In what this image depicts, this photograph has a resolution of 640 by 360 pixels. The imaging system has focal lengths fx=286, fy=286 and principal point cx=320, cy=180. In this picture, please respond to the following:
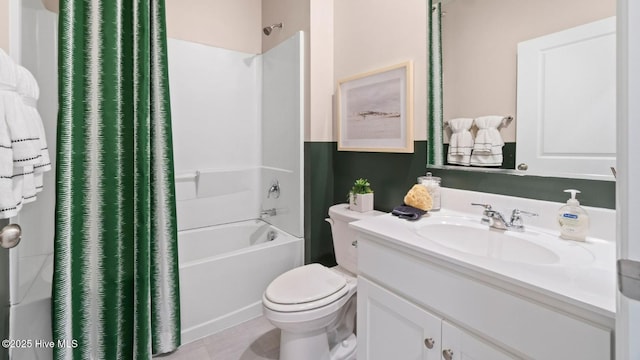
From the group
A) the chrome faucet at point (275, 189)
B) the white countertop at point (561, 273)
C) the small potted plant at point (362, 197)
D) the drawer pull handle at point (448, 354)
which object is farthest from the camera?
the chrome faucet at point (275, 189)

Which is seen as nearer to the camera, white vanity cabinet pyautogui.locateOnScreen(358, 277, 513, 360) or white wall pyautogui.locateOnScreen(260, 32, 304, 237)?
white vanity cabinet pyautogui.locateOnScreen(358, 277, 513, 360)

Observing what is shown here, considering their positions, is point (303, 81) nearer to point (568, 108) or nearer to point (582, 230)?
point (568, 108)

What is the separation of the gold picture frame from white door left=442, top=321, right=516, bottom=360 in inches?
37.3

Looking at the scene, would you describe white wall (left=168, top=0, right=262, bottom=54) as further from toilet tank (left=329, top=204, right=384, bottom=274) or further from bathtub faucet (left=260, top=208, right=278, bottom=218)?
toilet tank (left=329, top=204, right=384, bottom=274)

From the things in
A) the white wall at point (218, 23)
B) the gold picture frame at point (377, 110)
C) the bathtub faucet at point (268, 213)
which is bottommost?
the bathtub faucet at point (268, 213)

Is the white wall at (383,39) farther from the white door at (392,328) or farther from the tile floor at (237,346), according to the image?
the tile floor at (237,346)

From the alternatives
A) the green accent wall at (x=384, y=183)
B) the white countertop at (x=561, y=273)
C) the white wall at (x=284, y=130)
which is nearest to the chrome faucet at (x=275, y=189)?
the white wall at (x=284, y=130)

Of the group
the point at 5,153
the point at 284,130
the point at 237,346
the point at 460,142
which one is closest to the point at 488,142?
the point at 460,142

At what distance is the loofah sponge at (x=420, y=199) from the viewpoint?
1.34m

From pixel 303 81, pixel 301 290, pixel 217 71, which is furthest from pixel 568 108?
pixel 217 71

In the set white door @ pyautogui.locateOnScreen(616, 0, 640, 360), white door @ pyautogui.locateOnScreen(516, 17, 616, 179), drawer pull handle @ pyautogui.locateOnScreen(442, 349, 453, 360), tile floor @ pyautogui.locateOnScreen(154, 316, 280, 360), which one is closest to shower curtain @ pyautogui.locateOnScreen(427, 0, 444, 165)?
white door @ pyautogui.locateOnScreen(516, 17, 616, 179)

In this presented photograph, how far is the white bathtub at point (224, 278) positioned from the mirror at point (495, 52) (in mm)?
1261

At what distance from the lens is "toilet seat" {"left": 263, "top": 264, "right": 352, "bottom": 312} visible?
1355mm

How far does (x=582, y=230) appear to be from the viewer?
96cm
